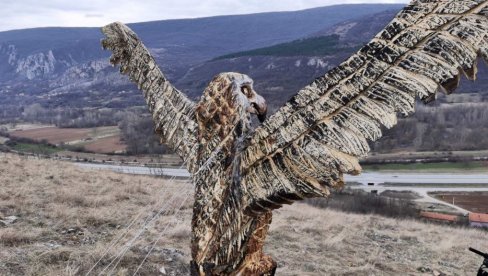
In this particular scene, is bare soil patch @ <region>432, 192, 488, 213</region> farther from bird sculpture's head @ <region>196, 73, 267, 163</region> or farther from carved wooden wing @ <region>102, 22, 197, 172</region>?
bird sculpture's head @ <region>196, 73, 267, 163</region>

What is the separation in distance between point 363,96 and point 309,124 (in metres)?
0.21

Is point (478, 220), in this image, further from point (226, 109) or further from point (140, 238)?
point (226, 109)

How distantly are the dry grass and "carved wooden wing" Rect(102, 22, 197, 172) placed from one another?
2.29 m

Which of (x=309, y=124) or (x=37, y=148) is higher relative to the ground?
(x=309, y=124)

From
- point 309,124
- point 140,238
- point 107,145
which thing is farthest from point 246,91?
point 107,145

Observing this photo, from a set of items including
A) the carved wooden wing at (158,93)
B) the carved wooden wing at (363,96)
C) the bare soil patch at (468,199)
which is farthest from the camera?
the bare soil patch at (468,199)

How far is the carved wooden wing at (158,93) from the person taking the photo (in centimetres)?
237

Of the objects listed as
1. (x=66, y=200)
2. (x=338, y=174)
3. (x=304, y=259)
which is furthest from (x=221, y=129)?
(x=66, y=200)

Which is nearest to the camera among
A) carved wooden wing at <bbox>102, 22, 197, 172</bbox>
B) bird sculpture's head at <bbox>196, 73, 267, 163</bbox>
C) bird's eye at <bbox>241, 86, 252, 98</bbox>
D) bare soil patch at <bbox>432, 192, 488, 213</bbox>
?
bird sculpture's head at <bbox>196, 73, 267, 163</bbox>

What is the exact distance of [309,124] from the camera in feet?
5.44

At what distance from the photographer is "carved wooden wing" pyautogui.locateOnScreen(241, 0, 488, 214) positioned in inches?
58.6

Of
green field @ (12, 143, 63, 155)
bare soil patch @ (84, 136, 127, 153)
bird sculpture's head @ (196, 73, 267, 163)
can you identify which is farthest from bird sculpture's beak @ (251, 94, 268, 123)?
bare soil patch @ (84, 136, 127, 153)

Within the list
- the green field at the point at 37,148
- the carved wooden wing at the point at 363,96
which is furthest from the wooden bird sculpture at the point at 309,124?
the green field at the point at 37,148

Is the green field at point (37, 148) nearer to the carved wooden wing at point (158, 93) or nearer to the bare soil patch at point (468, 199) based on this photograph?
the bare soil patch at point (468, 199)
